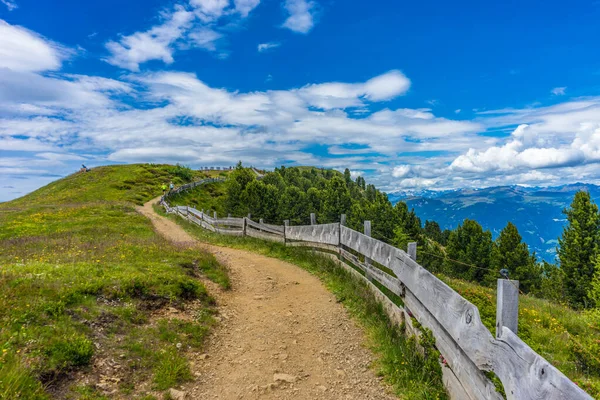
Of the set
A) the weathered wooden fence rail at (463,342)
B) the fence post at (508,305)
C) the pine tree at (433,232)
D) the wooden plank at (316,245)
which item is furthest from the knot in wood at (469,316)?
the pine tree at (433,232)

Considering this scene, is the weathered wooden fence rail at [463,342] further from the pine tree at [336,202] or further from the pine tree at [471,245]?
the pine tree at [336,202]

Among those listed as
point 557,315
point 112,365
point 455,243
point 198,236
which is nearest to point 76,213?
point 198,236

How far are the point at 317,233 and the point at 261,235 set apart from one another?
6019 mm

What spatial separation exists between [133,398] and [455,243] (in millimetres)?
71027

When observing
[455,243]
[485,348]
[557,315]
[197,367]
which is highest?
[485,348]

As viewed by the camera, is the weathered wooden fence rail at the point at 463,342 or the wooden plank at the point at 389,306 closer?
the weathered wooden fence rail at the point at 463,342

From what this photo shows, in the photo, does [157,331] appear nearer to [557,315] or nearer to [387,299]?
[387,299]

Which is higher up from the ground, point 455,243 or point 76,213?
point 76,213

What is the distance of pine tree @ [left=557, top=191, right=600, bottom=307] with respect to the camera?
43438mm

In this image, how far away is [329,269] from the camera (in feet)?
38.9

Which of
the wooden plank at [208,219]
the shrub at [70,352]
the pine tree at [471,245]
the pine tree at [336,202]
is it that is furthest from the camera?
the pine tree at [336,202]

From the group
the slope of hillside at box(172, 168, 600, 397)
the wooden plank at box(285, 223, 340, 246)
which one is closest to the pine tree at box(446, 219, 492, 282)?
the wooden plank at box(285, 223, 340, 246)

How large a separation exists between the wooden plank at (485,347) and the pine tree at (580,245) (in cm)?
5106

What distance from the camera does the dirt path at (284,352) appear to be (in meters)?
5.35
